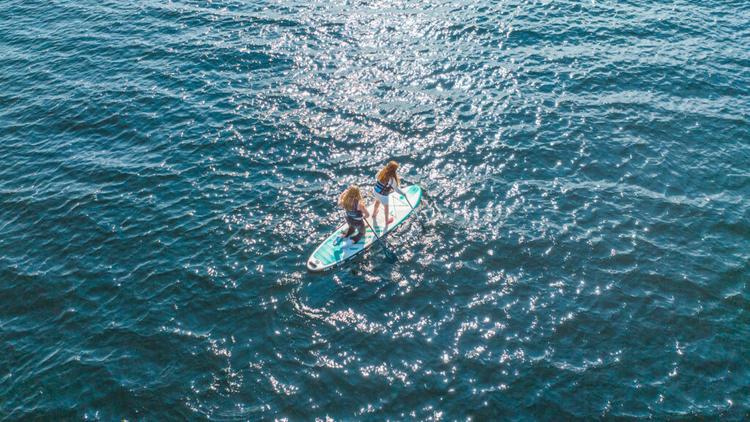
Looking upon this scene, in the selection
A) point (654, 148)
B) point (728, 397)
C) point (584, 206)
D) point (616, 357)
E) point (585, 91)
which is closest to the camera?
point (728, 397)

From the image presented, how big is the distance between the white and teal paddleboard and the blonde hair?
70.3 inches

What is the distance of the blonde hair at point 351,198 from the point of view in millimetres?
22344

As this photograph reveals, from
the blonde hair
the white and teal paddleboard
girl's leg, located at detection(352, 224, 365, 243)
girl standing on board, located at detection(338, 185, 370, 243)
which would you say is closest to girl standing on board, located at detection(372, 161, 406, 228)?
the white and teal paddleboard

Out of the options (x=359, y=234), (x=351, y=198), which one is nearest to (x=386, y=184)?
(x=351, y=198)

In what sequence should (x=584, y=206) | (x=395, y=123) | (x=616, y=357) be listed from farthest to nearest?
(x=395, y=123)
(x=584, y=206)
(x=616, y=357)

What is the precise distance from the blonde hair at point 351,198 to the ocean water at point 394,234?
7.75ft

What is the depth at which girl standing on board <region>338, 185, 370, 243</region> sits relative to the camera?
2241 cm

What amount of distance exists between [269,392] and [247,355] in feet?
6.06

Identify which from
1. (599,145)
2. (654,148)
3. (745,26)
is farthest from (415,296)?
(745,26)

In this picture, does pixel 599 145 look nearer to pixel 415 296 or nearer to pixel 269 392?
pixel 415 296

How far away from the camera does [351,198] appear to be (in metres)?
22.4

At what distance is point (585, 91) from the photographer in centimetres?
3262

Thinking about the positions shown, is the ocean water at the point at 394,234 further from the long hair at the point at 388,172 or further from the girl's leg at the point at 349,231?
the long hair at the point at 388,172

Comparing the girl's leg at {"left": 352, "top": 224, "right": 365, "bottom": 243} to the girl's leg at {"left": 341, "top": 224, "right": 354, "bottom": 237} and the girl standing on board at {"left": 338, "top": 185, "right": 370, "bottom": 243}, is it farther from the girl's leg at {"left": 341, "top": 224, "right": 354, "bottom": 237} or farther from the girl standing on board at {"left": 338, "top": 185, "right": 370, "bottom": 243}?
the girl's leg at {"left": 341, "top": 224, "right": 354, "bottom": 237}
